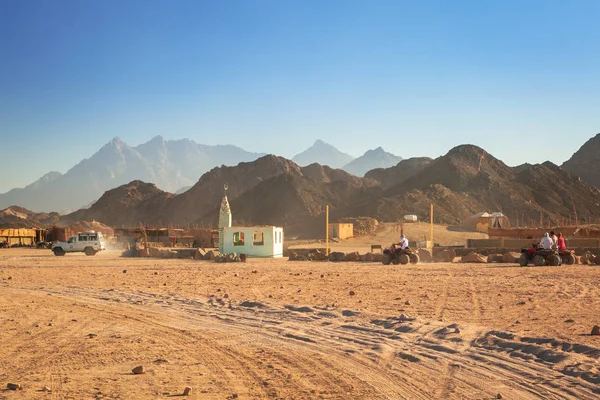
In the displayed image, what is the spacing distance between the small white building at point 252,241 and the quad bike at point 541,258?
619 inches

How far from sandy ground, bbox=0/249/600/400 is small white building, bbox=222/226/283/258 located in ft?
67.0

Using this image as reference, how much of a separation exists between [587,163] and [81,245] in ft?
386

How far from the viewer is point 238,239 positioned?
126 feet

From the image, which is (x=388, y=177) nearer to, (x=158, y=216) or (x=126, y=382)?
(x=158, y=216)

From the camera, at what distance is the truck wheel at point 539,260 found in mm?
26906

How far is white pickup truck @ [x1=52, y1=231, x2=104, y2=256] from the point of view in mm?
42844

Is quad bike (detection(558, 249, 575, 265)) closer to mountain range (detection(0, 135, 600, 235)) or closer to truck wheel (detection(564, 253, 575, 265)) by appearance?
truck wheel (detection(564, 253, 575, 265))

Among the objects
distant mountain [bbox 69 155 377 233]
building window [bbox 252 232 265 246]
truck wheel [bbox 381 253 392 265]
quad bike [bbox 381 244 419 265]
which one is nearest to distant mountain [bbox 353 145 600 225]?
distant mountain [bbox 69 155 377 233]

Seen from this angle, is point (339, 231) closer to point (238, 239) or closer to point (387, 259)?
point (238, 239)

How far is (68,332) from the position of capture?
34.3 feet

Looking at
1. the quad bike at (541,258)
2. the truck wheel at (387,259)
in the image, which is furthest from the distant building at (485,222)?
the truck wheel at (387,259)

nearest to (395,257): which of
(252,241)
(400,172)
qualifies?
(252,241)

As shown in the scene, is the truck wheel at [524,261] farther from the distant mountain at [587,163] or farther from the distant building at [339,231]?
the distant mountain at [587,163]

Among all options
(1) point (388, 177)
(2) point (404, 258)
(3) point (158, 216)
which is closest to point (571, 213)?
(1) point (388, 177)
